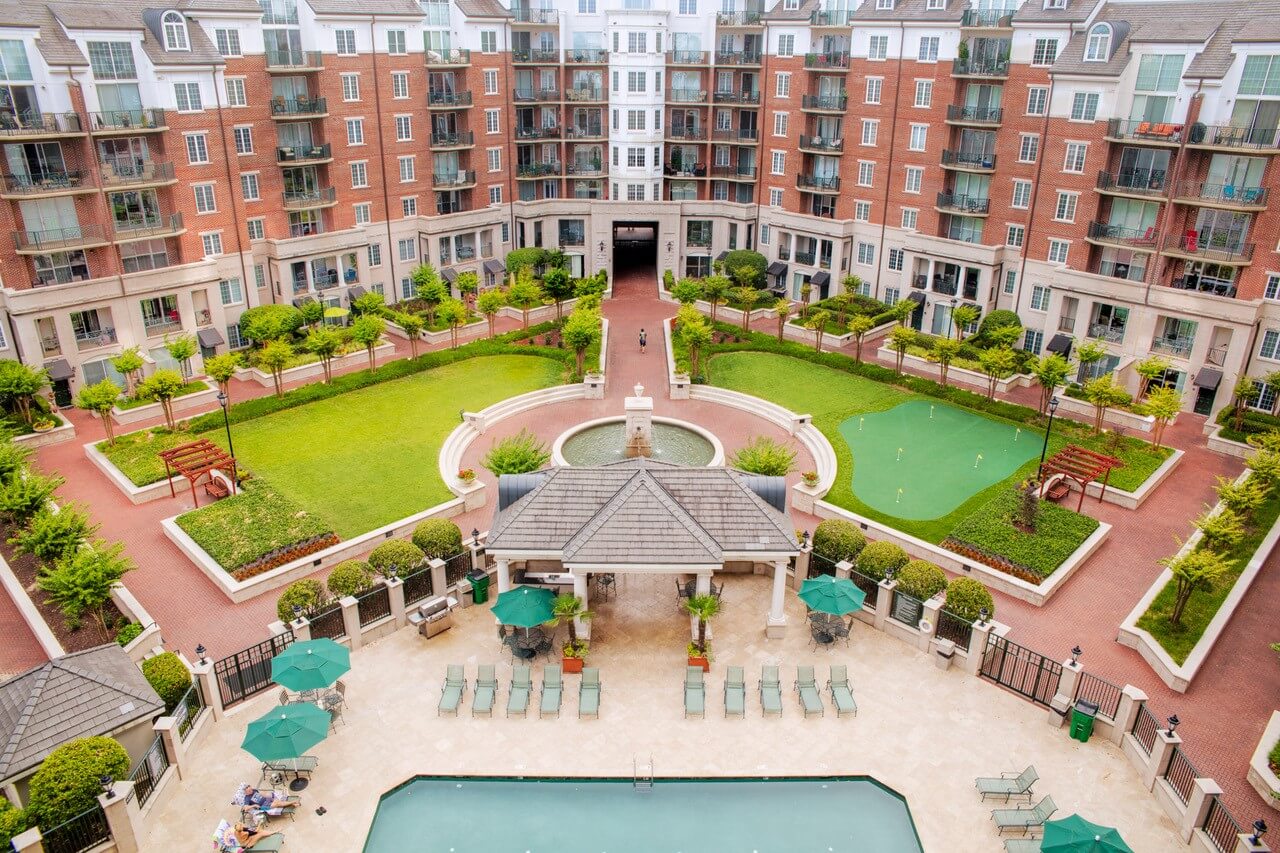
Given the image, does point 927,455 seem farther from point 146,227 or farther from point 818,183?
point 146,227

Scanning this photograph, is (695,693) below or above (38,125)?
below

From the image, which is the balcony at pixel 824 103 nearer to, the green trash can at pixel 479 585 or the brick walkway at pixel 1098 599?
the brick walkway at pixel 1098 599

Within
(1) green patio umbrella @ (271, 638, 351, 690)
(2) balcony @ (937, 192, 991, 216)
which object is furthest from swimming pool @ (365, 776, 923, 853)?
(2) balcony @ (937, 192, 991, 216)

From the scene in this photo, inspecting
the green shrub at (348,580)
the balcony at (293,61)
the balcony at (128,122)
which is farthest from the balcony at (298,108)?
the green shrub at (348,580)

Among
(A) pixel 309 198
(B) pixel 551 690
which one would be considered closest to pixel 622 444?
(B) pixel 551 690

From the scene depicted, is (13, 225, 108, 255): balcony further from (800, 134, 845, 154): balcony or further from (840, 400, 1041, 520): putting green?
(800, 134, 845, 154): balcony
